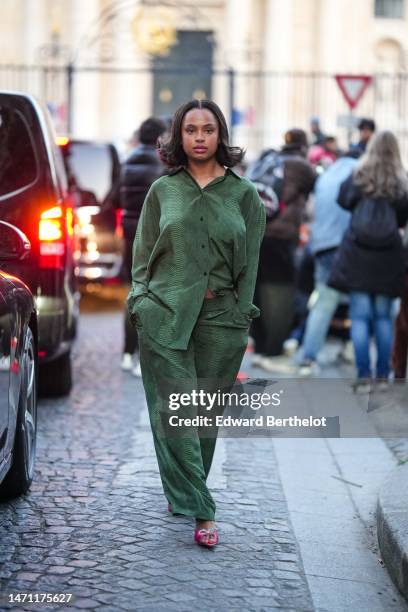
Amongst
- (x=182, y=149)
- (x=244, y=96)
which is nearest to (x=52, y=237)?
(x=182, y=149)

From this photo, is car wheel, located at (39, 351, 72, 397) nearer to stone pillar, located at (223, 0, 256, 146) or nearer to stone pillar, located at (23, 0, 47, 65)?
stone pillar, located at (223, 0, 256, 146)

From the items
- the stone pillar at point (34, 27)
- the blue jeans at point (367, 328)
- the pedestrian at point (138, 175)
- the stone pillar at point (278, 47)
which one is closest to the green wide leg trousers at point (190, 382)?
the blue jeans at point (367, 328)

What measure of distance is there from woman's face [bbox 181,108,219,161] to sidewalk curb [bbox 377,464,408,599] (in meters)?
1.59

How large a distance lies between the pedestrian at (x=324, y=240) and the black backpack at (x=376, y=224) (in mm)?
1098

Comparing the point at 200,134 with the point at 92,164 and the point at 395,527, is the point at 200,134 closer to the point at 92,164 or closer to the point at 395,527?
the point at 395,527

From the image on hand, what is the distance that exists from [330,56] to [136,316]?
3823 centimetres

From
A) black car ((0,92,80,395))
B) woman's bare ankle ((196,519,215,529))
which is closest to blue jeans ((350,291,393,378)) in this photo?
black car ((0,92,80,395))

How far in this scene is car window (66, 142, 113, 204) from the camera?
651 inches

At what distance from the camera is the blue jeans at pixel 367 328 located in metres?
9.52

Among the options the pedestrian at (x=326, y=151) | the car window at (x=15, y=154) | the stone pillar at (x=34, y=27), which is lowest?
the pedestrian at (x=326, y=151)

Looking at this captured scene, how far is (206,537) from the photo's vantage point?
17.6ft

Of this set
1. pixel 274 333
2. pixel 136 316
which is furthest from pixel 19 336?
pixel 274 333

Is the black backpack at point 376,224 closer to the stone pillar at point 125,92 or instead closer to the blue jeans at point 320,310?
the blue jeans at point 320,310

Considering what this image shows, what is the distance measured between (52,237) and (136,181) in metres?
2.32
